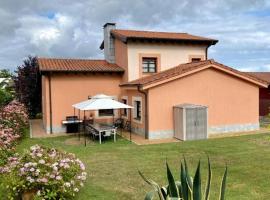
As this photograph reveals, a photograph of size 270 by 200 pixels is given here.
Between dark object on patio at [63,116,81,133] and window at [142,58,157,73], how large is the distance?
580cm

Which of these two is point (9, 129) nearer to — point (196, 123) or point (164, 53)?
point (196, 123)

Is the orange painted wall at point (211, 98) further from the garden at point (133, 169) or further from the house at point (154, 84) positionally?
the garden at point (133, 169)

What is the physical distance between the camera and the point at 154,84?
663 inches

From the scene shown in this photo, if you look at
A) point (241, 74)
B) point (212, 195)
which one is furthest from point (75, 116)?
point (212, 195)

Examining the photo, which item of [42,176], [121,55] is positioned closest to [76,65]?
[121,55]

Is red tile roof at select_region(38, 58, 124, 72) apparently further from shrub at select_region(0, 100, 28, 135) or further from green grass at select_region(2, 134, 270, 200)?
green grass at select_region(2, 134, 270, 200)

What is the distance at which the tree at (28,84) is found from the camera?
93.4ft

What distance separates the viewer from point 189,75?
17.8 metres

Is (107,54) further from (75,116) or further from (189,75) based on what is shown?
(189,75)

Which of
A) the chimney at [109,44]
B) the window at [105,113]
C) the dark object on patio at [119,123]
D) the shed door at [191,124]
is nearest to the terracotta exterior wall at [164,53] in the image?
the window at [105,113]

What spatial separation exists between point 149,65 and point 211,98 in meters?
5.56

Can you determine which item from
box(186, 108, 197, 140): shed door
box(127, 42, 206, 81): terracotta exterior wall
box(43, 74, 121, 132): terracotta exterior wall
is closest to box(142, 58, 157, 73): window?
box(127, 42, 206, 81): terracotta exterior wall

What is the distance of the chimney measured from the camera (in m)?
23.8

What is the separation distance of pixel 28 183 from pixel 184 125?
1092 cm
